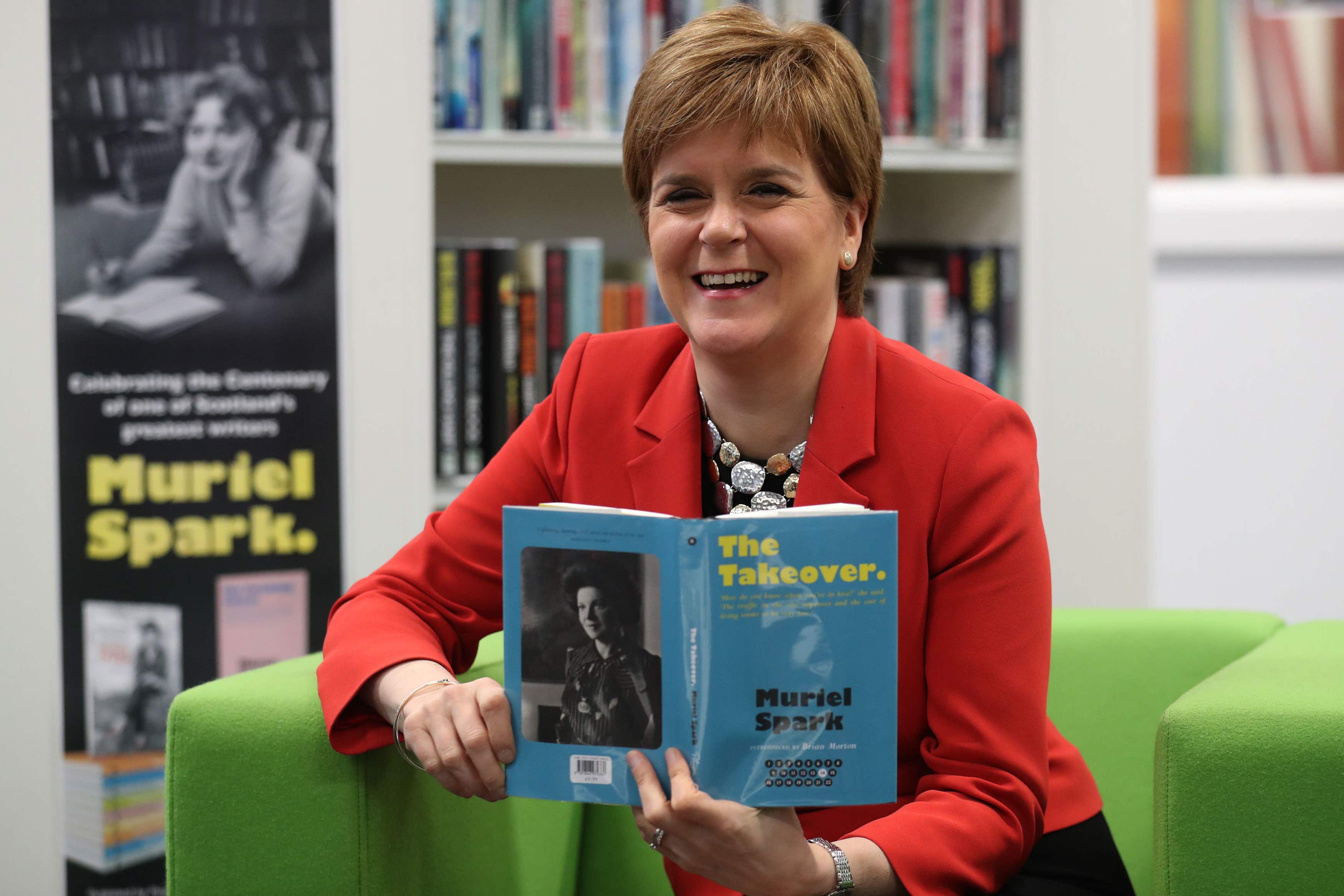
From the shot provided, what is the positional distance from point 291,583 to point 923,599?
114 cm

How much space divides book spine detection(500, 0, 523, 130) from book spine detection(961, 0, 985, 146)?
2.29 feet

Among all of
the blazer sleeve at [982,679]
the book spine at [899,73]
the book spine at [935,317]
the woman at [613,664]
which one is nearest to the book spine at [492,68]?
the book spine at [899,73]

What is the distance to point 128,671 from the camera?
1930 mm

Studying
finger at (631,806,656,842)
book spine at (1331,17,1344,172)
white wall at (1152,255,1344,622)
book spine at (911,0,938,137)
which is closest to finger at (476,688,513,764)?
finger at (631,806,656,842)

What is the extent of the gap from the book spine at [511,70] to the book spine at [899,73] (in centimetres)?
58

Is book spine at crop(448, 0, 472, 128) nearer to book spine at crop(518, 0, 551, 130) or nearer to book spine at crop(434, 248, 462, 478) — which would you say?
book spine at crop(518, 0, 551, 130)

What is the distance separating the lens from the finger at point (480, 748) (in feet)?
3.44

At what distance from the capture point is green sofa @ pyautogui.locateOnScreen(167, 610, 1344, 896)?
38.8 inches

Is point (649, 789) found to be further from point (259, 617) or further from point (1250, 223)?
point (1250, 223)

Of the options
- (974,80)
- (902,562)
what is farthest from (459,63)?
(902,562)

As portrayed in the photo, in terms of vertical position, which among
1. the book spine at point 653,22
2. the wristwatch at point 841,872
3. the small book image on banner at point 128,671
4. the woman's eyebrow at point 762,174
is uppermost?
the book spine at point 653,22

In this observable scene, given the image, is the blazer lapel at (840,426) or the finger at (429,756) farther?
the blazer lapel at (840,426)

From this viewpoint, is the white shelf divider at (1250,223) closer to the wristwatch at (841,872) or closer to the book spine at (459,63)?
the book spine at (459,63)

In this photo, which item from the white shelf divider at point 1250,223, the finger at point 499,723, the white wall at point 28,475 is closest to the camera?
the finger at point 499,723
